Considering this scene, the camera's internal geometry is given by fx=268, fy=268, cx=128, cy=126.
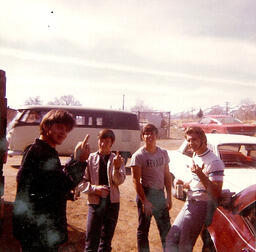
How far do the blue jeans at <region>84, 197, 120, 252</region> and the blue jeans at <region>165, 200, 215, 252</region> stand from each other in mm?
731

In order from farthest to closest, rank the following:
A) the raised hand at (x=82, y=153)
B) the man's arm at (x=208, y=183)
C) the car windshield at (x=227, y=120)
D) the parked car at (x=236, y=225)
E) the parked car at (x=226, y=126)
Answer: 1. the car windshield at (x=227, y=120)
2. the parked car at (x=226, y=126)
3. the man's arm at (x=208, y=183)
4. the parked car at (x=236, y=225)
5. the raised hand at (x=82, y=153)

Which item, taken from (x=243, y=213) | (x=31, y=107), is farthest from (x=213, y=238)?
(x=31, y=107)

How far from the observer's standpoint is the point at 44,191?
1.95 metres

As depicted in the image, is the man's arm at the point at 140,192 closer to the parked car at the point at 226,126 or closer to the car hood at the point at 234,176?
the car hood at the point at 234,176

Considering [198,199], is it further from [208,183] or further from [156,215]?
[156,215]

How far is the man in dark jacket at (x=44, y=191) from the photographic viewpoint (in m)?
1.91

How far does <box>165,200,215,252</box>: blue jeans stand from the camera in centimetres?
278

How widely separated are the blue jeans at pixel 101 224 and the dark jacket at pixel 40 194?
98 centimetres

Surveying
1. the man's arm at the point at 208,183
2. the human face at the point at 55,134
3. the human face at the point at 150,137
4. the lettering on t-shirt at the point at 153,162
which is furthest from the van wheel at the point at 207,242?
the human face at the point at 55,134

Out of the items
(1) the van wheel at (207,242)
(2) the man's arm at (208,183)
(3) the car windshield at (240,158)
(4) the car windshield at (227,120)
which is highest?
(4) the car windshield at (227,120)

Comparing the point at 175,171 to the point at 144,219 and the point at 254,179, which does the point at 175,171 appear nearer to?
the point at 254,179

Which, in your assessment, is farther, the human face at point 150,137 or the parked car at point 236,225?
the human face at point 150,137

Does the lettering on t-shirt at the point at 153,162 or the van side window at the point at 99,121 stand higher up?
the van side window at the point at 99,121

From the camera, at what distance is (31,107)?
10.6 metres
